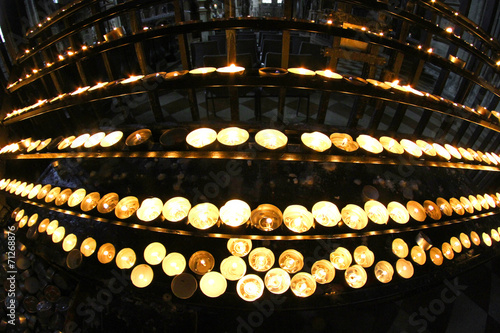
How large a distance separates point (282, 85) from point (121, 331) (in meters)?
2.13

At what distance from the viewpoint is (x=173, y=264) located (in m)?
1.54

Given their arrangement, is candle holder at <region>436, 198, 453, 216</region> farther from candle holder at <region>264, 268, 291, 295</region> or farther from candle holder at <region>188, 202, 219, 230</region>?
candle holder at <region>188, 202, 219, 230</region>

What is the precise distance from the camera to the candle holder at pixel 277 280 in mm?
1443

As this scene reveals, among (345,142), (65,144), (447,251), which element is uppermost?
(345,142)

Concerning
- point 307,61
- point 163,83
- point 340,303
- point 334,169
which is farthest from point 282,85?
point 307,61

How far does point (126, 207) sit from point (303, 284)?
4.39 ft

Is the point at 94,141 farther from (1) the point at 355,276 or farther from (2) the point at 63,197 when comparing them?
(1) the point at 355,276

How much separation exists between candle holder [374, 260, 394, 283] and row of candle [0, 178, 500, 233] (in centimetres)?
31

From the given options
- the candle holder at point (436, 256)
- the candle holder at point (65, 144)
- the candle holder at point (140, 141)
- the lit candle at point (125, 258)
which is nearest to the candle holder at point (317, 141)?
the candle holder at point (140, 141)

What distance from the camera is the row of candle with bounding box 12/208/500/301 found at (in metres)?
1.45

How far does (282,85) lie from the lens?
1.30 metres

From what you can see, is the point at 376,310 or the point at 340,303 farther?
the point at 376,310

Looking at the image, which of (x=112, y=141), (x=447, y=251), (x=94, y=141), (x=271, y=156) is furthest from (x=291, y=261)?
(x=94, y=141)

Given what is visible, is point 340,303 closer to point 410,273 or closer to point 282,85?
point 410,273
